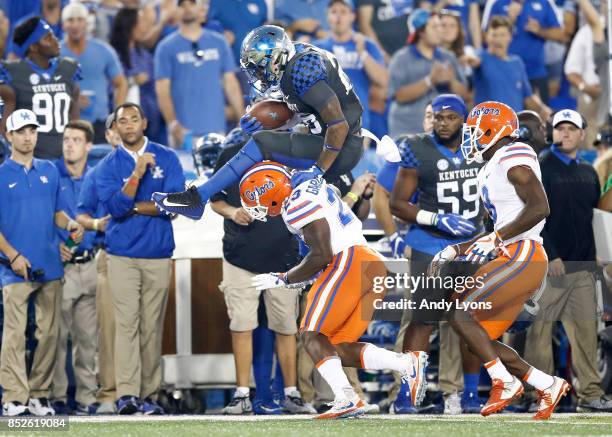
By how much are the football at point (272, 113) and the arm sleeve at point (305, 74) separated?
470mm

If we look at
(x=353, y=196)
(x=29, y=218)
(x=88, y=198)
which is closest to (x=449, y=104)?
(x=353, y=196)

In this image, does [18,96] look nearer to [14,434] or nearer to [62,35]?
[62,35]

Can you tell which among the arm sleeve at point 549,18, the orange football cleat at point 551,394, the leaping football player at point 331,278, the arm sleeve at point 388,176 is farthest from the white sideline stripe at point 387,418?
the arm sleeve at point 549,18

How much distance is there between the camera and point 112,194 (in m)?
8.47

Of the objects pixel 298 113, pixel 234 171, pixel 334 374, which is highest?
pixel 298 113

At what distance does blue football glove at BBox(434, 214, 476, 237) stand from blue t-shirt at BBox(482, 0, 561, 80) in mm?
4147

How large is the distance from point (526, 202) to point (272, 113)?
1.73 m

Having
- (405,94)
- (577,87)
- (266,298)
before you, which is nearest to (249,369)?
(266,298)

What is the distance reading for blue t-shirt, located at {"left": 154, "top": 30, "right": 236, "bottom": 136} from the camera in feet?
36.2

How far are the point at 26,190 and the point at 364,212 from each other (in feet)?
7.75

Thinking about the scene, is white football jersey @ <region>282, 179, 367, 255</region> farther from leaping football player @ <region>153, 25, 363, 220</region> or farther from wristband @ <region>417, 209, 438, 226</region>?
wristband @ <region>417, 209, 438, 226</region>

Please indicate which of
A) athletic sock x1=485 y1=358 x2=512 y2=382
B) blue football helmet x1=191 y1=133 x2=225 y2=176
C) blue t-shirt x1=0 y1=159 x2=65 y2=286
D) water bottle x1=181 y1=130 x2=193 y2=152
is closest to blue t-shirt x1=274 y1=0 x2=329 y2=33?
water bottle x1=181 y1=130 x2=193 y2=152

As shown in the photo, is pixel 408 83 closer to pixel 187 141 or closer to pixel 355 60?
pixel 355 60

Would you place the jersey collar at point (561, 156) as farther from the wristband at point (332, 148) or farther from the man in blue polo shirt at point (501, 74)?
the man in blue polo shirt at point (501, 74)
